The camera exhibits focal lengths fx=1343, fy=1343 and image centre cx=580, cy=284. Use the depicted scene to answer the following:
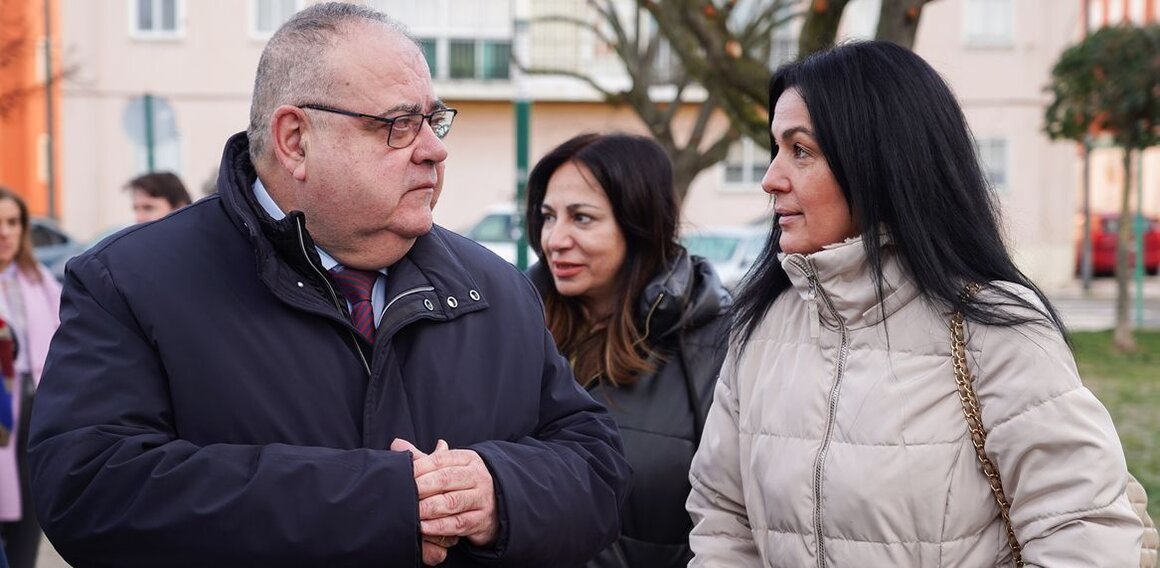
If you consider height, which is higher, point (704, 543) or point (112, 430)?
point (112, 430)

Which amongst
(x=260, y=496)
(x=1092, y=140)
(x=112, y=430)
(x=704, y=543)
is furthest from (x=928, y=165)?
(x=1092, y=140)

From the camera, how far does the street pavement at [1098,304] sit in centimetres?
2084

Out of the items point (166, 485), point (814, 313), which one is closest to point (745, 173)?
point (814, 313)

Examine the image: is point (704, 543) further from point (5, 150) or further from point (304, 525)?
point (5, 150)

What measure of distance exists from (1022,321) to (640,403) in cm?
140

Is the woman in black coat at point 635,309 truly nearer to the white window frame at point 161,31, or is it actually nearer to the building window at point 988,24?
the building window at point 988,24

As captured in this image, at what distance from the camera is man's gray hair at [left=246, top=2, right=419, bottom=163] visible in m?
2.52

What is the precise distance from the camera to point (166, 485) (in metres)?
2.21

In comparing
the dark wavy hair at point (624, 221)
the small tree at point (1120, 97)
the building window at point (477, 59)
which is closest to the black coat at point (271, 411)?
the dark wavy hair at point (624, 221)

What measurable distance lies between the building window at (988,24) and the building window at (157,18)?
1789 centimetres

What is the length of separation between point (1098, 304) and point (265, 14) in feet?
62.7

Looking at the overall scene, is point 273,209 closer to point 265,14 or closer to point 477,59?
point 265,14

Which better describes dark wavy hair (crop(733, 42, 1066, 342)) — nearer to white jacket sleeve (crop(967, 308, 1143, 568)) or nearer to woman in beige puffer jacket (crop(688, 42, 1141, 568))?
woman in beige puffer jacket (crop(688, 42, 1141, 568))

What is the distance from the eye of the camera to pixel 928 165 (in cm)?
260
